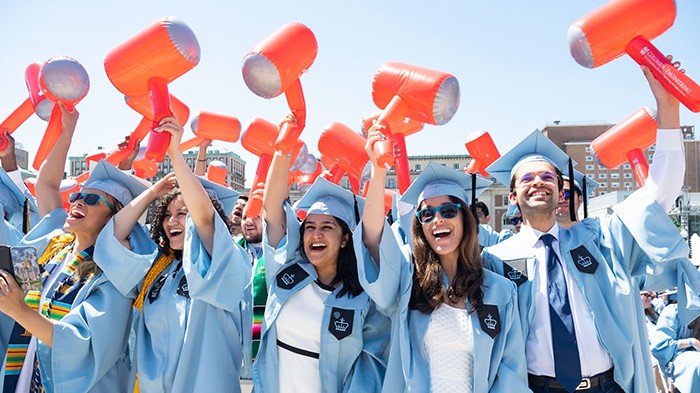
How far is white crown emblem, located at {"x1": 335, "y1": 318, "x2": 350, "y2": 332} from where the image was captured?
9.45 feet

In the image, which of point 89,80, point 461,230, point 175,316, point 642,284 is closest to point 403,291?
point 461,230

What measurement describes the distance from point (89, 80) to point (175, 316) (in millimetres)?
1935

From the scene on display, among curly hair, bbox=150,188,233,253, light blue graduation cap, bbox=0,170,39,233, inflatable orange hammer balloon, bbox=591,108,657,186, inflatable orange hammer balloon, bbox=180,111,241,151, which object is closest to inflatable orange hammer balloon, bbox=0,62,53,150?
light blue graduation cap, bbox=0,170,39,233

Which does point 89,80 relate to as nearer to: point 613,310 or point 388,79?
point 388,79

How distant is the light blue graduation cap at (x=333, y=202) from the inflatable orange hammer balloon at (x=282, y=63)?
0.30 metres

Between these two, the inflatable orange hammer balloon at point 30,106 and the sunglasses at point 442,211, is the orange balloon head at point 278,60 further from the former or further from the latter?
the inflatable orange hammer balloon at point 30,106

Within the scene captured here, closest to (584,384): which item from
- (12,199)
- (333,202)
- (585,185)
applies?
(585,185)

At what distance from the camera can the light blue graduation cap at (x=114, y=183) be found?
3330 mm

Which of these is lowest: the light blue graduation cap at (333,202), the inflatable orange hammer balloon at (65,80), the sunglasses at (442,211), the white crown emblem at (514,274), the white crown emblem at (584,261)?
the white crown emblem at (514,274)

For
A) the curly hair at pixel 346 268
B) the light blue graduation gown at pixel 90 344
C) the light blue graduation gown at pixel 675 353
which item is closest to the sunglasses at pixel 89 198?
the light blue graduation gown at pixel 90 344

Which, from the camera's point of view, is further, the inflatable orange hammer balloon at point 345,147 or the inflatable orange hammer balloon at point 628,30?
the inflatable orange hammer balloon at point 345,147

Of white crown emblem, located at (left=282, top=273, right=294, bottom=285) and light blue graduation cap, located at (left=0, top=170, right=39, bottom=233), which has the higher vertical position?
light blue graduation cap, located at (left=0, top=170, right=39, bottom=233)

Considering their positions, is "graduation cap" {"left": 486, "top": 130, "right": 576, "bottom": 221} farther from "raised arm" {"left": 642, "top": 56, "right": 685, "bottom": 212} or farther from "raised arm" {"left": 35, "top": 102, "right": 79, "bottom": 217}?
"raised arm" {"left": 35, "top": 102, "right": 79, "bottom": 217}

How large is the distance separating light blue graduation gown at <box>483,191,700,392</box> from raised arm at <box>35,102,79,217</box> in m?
2.96
